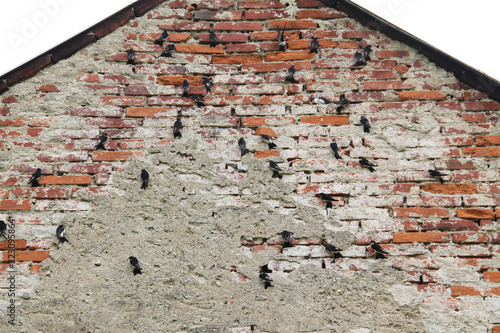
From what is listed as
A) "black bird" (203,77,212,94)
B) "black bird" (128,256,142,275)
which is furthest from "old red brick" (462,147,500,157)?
"black bird" (128,256,142,275)

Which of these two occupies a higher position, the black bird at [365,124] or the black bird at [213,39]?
the black bird at [213,39]

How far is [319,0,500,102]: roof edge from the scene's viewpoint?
9.68 feet

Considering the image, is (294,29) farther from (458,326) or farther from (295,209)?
(458,326)

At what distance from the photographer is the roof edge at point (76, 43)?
3029 millimetres

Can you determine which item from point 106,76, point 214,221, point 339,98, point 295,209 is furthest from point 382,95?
point 106,76

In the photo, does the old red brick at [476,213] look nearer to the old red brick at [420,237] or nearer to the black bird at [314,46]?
the old red brick at [420,237]

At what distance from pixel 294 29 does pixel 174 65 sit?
0.96 metres

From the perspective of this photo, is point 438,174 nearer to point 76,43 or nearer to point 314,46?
point 314,46

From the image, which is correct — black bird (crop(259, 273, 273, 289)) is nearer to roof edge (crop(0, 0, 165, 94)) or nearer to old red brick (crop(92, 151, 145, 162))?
old red brick (crop(92, 151, 145, 162))

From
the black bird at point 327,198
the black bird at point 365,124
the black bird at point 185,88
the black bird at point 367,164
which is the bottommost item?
the black bird at point 327,198

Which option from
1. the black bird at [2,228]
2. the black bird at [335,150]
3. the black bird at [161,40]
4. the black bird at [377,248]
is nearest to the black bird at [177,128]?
the black bird at [161,40]

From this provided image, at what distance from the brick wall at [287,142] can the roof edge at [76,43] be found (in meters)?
0.05

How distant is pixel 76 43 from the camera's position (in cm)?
314

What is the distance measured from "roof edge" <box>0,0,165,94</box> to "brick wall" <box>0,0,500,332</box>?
1.9 inches
